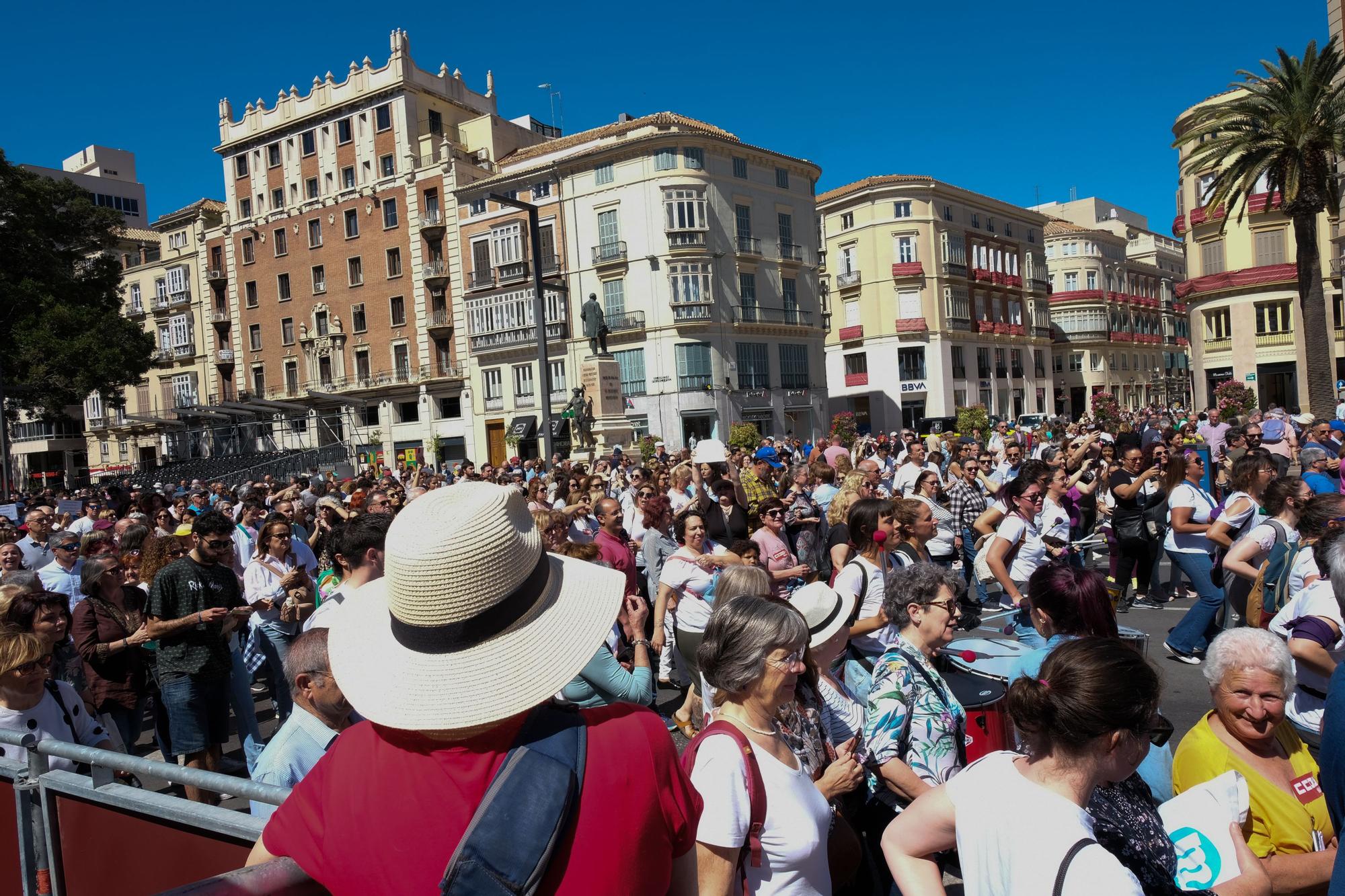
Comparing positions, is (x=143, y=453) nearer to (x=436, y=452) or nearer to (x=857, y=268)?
(x=436, y=452)

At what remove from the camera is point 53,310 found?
29953mm

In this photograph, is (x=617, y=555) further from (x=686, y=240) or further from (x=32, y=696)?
(x=686, y=240)

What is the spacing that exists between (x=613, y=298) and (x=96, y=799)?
1616 inches

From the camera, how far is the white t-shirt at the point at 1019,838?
6.52 feet

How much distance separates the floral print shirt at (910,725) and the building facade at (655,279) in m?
37.8

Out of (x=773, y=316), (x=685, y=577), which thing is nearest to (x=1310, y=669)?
(x=685, y=577)

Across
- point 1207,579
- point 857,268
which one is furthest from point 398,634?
point 857,268

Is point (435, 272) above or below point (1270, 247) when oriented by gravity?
above

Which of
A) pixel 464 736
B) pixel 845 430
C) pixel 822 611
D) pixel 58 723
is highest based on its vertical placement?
pixel 845 430

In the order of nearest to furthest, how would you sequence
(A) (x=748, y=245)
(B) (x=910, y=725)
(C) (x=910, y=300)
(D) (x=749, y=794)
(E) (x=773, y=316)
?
(D) (x=749, y=794) → (B) (x=910, y=725) → (A) (x=748, y=245) → (E) (x=773, y=316) → (C) (x=910, y=300)

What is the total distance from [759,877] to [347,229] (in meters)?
51.0

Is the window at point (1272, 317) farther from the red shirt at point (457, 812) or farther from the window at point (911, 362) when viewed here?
the red shirt at point (457, 812)

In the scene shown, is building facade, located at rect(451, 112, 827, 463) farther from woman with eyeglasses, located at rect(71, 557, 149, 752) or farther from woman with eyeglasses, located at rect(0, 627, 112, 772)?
woman with eyeglasses, located at rect(0, 627, 112, 772)

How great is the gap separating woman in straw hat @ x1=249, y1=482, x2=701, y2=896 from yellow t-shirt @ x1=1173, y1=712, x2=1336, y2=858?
2077mm
